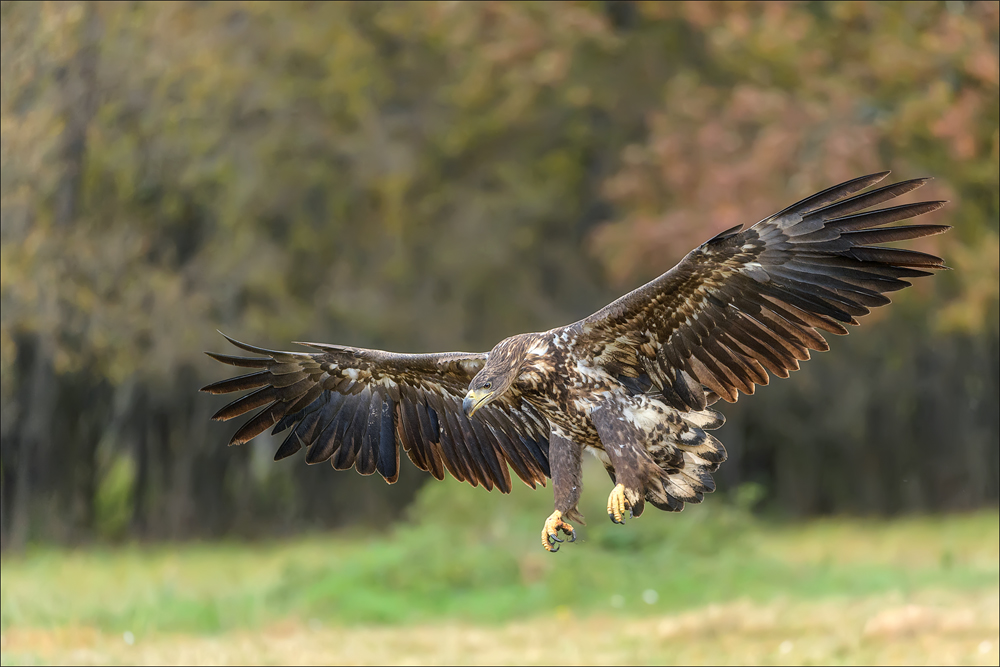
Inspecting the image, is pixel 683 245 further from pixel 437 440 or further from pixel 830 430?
pixel 437 440

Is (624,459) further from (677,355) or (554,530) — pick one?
(677,355)

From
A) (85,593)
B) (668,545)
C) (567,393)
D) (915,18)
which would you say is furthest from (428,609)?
(915,18)

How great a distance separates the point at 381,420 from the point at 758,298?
2468mm

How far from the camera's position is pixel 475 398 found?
19.3 feet

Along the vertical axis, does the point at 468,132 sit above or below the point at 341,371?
above

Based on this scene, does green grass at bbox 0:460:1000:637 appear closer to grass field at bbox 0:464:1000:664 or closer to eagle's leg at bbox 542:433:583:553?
grass field at bbox 0:464:1000:664

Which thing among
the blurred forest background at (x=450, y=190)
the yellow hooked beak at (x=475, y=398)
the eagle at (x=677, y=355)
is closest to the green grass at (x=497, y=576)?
the blurred forest background at (x=450, y=190)

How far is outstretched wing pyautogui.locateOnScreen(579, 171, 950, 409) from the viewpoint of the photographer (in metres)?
5.66

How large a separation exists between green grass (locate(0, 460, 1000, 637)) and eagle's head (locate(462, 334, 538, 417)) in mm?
4945

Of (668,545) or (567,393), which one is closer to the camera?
(567,393)

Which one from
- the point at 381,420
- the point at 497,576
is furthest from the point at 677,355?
the point at 497,576

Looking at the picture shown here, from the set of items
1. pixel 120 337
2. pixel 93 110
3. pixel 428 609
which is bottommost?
pixel 428 609

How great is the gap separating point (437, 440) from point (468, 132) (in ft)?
26.4

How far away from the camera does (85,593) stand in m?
12.0
